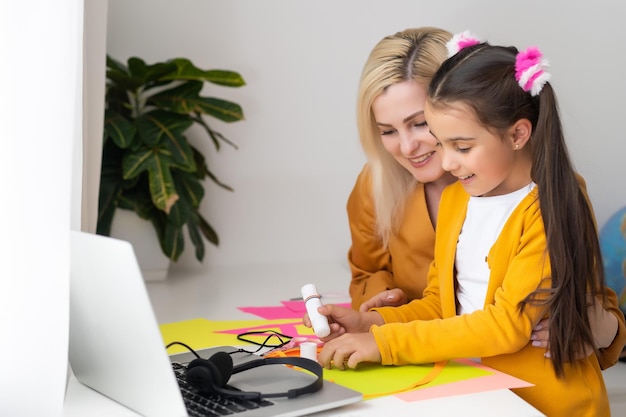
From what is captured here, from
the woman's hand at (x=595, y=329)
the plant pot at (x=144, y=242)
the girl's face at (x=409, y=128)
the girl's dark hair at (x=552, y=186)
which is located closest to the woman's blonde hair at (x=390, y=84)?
the girl's face at (x=409, y=128)

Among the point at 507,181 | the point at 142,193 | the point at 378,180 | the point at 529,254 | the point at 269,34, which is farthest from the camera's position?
the point at 269,34

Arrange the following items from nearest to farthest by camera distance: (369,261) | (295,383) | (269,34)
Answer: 1. (295,383)
2. (369,261)
3. (269,34)

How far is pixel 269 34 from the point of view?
288cm

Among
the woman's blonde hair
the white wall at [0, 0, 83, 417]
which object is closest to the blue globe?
the woman's blonde hair

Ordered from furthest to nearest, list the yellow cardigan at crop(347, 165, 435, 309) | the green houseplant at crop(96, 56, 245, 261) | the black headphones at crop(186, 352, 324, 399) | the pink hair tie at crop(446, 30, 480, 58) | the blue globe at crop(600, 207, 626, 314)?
the green houseplant at crop(96, 56, 245, 261) < the blue globe at crop(600, 207, 626, 314) < the yellow cardigan at crop(347, 165, 435, 309) < the pink hair tie at crop(446, 30, 480, 58) < the black headphones at crop(186, 352, 324, 399)

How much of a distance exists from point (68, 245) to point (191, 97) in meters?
1.81

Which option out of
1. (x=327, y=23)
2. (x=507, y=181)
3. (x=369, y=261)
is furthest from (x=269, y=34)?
(x=507, y=181)

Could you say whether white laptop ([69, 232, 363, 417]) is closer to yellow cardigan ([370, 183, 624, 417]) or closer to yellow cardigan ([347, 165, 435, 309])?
yellow cardigan ([370, 183, 624, 417])

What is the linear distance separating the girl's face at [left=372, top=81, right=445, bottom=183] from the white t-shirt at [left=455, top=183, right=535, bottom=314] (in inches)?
10.5

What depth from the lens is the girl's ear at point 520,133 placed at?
1.25 metres

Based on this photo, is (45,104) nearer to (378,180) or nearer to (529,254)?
(529,254)

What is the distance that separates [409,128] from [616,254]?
90 centimetres

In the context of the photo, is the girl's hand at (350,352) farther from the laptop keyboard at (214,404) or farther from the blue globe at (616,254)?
the blue globe at (616,254)

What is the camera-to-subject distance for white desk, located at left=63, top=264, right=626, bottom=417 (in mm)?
964
